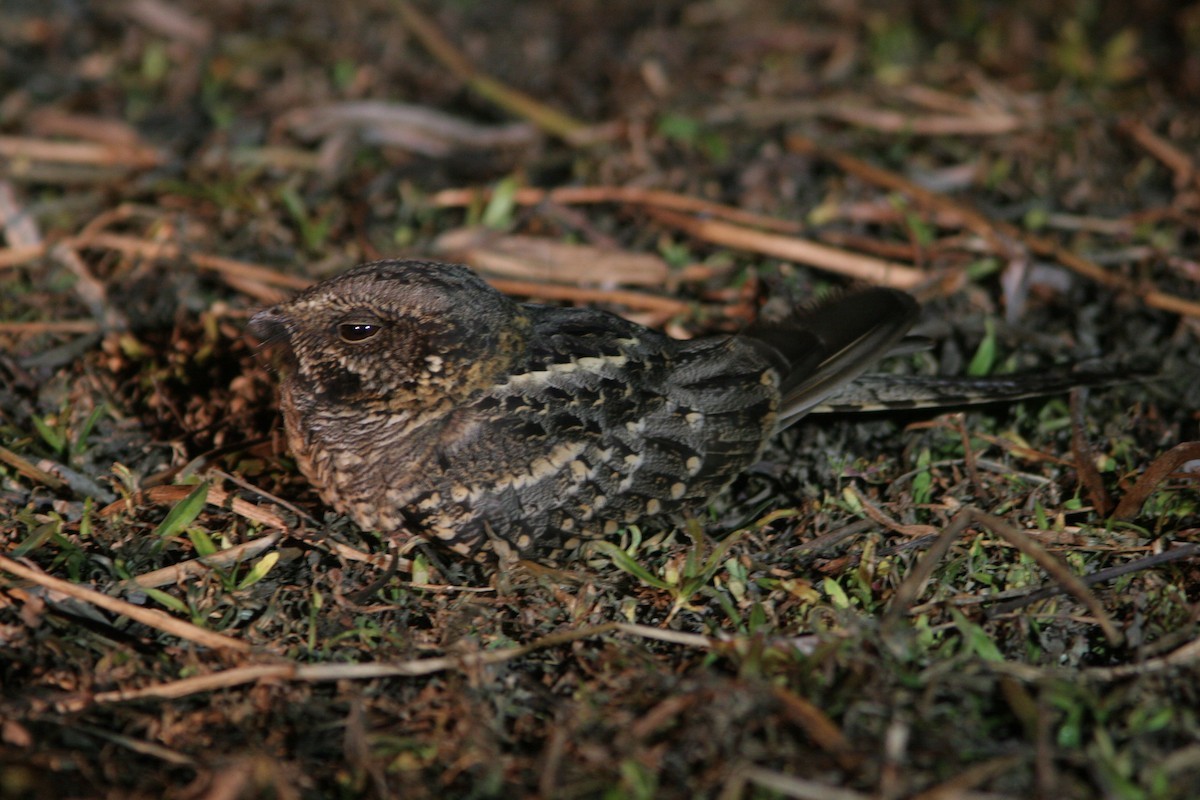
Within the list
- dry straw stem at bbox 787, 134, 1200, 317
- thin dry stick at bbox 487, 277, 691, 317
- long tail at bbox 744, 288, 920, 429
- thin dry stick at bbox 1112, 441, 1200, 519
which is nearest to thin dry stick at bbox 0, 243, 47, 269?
thin dry stick at bbox 487, 277, 691, 317

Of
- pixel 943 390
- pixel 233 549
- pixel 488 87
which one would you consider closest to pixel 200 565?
pixel 233 549

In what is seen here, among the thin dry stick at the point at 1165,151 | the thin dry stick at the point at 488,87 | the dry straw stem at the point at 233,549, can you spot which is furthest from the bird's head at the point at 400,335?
the thin dry stick at the point at 1165,151

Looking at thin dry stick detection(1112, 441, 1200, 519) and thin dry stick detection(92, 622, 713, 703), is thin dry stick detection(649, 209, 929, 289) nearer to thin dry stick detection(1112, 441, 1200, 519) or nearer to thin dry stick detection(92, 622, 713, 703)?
thin dry stick detection(1112, 441, 1200, 519)

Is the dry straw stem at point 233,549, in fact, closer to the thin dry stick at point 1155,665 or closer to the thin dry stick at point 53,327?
the thin dry stick at point 53,327

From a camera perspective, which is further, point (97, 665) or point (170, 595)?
point (170, 595)

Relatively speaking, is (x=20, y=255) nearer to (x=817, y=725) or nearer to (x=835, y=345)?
(x=835, y=345)

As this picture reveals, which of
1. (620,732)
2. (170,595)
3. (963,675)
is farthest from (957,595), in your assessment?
(170,595)

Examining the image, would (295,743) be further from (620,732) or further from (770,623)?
(770,623)
